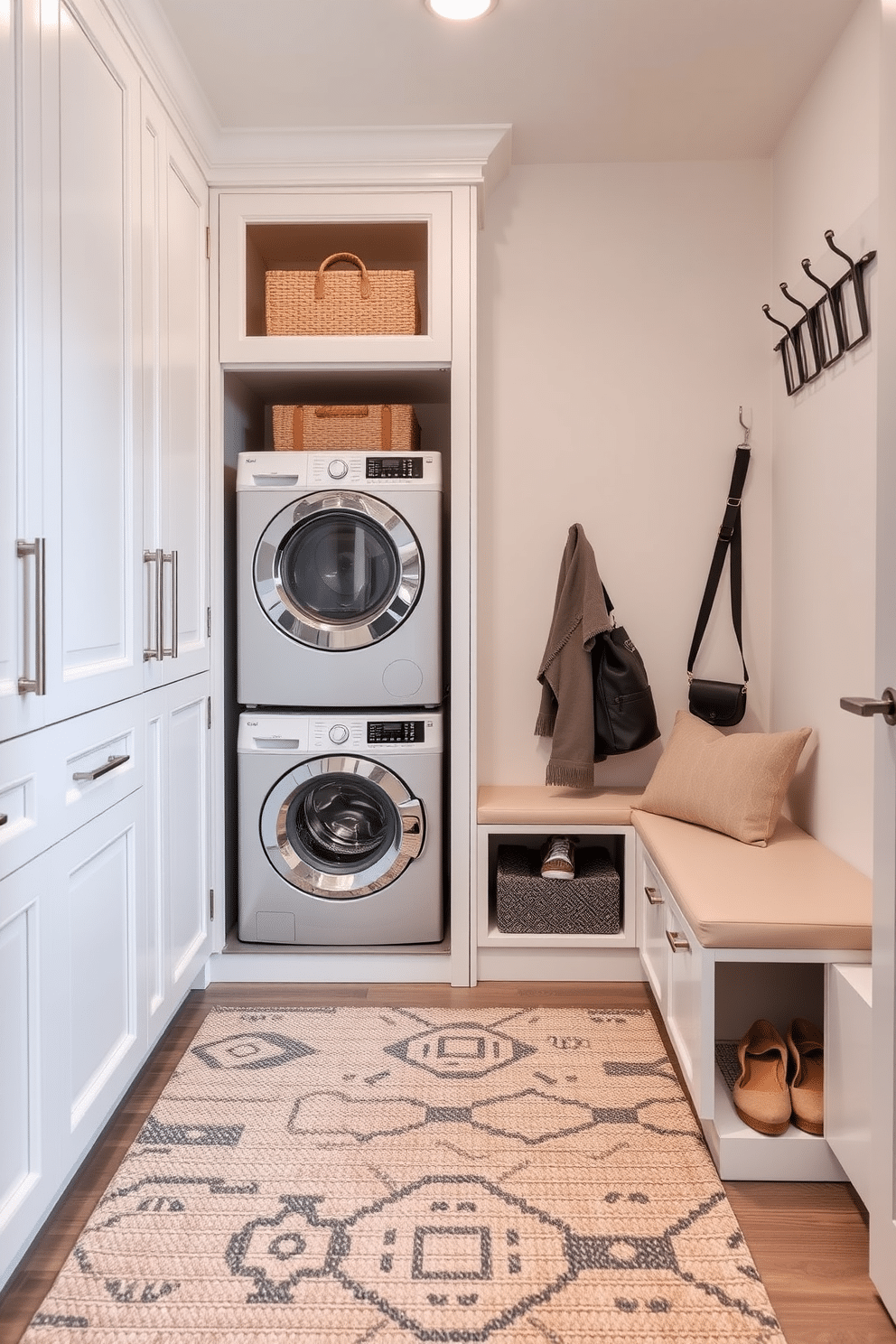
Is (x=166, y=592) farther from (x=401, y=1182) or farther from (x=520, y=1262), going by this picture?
(x=520, y=1262)

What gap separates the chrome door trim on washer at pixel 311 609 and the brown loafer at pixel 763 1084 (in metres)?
1.37

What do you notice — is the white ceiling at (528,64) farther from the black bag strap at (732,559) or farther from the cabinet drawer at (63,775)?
the cabinet drawer at (63,775)

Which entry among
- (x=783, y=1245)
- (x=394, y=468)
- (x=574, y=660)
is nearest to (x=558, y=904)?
(x=574, y=660)

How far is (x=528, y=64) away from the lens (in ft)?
7.77

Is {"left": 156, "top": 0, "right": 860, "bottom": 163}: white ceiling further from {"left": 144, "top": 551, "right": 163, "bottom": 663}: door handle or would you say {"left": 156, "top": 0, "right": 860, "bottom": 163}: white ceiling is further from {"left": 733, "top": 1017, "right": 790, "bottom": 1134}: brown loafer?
{"left": 733, "top": 1017, "right": 790, "bottom": 1134}: brown loafer

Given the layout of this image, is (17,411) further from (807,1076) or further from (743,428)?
(743,428)

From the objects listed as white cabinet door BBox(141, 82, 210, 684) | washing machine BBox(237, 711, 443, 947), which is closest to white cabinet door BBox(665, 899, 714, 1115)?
washing machine BBox(237, 711, 443, 947)

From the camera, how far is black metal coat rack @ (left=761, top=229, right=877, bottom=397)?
2.15 meters

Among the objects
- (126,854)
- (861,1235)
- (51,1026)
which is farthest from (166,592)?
(861,1235)

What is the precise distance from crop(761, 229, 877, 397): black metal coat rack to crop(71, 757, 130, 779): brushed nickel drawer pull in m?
1.83

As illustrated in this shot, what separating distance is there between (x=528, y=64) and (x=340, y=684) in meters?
1.64

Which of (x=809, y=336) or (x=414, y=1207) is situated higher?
(x=809, y=336)

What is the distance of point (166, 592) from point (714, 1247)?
5.59ft

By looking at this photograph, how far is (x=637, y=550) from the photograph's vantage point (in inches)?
119
